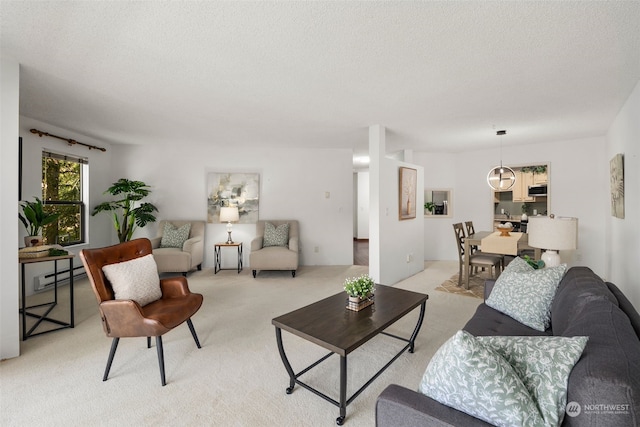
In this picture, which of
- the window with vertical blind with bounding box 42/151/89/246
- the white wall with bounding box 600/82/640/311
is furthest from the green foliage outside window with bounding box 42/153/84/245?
the white wall with bounding box 600/82/640/311

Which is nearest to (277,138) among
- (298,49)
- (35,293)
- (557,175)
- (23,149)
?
(298,49)

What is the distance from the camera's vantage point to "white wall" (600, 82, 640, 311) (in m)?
2.72

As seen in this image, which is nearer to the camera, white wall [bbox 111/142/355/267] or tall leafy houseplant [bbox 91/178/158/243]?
tall leafy houseplant [bbox 91/178/158/243]

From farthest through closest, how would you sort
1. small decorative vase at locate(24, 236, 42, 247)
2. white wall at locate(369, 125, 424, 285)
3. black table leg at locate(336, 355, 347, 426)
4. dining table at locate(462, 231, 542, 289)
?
white wall at locate(369, 125, 424, 285), dining table at locate(462, 231, 542, 289), small decorative vase at locate(24, 236, 42, 247), black table leg at locate(336, 355, 347, 426)

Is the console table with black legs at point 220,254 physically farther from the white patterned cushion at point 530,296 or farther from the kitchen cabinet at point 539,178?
the kitchen cabinet at point 539,178

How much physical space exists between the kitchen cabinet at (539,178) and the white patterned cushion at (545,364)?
5939 mm

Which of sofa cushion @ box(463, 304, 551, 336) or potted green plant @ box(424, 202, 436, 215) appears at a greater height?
potted green plant @ box(424, 202, 436, 215)

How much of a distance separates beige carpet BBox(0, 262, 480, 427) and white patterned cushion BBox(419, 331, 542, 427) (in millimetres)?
884

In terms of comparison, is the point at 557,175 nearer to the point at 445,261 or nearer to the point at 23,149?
the point at 445,261

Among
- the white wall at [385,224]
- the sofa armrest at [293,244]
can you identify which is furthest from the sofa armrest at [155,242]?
the white wall at [385,224]

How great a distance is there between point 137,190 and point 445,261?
6065 millimetres

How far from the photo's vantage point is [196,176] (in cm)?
560
